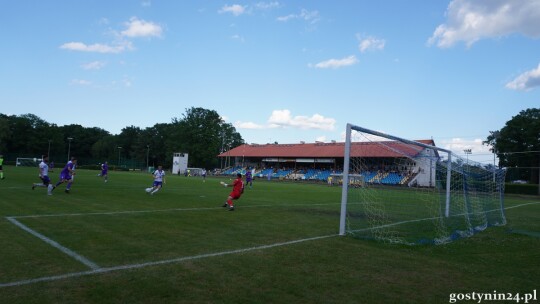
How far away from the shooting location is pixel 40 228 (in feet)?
29.2

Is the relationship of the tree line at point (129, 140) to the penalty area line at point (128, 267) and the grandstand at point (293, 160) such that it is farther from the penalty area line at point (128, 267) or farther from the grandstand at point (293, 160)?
the penalty area line at point (128, 267)

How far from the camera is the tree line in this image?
94.4m

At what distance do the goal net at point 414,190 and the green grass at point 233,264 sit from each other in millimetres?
1293

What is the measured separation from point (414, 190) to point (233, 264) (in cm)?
1612

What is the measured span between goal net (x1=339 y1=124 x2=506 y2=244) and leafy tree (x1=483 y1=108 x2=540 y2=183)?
56.6 m

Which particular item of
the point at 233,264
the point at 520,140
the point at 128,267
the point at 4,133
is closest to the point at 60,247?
the point at 128,267

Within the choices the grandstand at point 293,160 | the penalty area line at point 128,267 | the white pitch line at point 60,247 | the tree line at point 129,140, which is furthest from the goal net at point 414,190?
the tree line at point 129,140

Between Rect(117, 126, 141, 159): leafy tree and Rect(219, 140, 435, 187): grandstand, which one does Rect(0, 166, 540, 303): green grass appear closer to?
Rect(219, 140, 435, 187): grandstand

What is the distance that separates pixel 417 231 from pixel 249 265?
7029 mm

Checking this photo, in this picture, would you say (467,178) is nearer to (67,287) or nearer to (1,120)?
(67,287)

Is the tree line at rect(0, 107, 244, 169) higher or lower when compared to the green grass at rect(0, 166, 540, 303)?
higher

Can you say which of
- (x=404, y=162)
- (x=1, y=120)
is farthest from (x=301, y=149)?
(x=1, y=120)

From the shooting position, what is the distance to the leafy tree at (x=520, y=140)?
66938mm

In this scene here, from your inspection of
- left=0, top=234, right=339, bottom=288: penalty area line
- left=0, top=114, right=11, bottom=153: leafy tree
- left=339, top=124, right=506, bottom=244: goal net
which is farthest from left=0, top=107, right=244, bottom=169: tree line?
left=0, top=234, right=339, bottom=288: penalty area line
